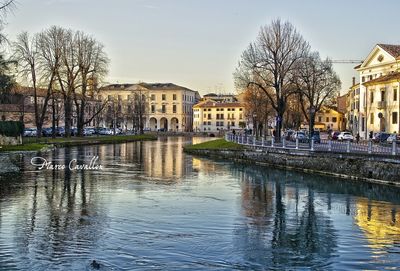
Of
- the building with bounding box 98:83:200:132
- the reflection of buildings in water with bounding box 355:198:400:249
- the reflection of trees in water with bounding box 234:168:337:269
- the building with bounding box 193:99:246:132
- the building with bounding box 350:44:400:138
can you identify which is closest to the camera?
the reflection of trees in water with bounding box 234:168:337:269

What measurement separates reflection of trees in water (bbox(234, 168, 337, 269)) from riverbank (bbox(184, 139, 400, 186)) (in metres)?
5.50

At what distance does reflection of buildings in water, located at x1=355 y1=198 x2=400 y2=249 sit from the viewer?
57.8 ft

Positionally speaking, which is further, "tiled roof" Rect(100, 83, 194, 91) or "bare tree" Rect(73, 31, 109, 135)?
"tiled roof" Rect(100, 83, 194, 91)

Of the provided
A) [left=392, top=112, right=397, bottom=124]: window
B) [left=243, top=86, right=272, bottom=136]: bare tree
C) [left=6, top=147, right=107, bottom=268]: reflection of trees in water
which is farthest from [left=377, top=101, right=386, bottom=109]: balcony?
[left=6, top=147, right=107, bottom=268]: reflection of trees in water

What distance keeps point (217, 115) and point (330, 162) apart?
133m

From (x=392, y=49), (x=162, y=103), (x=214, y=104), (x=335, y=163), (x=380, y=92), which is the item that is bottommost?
(x=335, y=163)

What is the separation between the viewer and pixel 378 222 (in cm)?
2088

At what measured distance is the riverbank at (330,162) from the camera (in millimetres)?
31969

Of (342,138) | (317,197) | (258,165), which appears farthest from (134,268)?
(342,138)

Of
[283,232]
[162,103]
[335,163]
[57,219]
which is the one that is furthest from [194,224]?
[162,103]

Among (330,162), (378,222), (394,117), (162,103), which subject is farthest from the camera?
(162,103)

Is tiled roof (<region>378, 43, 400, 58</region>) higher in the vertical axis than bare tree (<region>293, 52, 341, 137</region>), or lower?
higher

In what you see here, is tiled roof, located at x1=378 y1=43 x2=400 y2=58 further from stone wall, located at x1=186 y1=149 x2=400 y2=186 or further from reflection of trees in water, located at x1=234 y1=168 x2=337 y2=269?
reflection of trees in water, located at x1=234 y1=168 x2=337 y2=269

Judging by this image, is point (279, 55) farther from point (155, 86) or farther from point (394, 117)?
point (155, 86)
